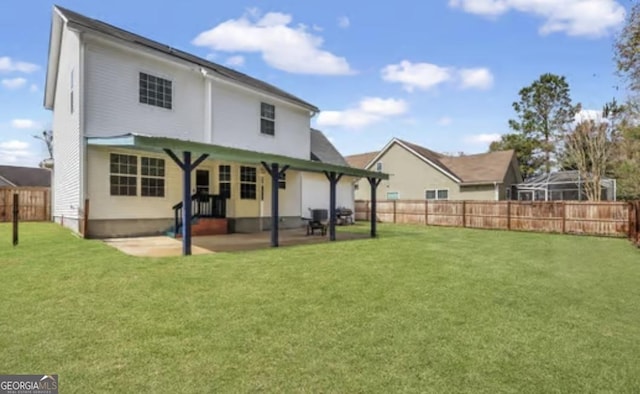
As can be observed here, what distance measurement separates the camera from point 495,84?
2247 cm

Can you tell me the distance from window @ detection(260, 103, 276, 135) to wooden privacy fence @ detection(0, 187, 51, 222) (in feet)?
34.8

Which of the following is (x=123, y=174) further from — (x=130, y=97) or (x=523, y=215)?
(x=523, y=215)

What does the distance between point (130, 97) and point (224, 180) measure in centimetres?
414

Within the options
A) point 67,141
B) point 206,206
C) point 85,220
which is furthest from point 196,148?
point 67,141

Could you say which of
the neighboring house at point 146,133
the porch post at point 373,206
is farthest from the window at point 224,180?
the porch post at point 373,206

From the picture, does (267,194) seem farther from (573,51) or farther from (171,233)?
(573,51)

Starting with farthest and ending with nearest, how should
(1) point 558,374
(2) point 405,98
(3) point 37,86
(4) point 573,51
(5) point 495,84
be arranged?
1. (2) point 405,98
2. (5) point 495,84
3. (4) point 573,51
4. (3) point 37,86
5. (1) point 558,374

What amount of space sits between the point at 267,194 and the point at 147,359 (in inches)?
488

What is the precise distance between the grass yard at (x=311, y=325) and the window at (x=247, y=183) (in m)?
6.87

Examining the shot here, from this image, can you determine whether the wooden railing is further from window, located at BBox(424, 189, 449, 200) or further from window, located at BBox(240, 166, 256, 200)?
window, located at BBox(424, 189, 449, 200)

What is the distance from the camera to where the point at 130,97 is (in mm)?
11648

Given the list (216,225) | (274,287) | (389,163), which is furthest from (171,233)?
(389,163)

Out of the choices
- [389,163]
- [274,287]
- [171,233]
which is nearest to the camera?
[274,287]

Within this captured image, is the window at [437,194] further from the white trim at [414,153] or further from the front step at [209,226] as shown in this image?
the front step at [209,226]
